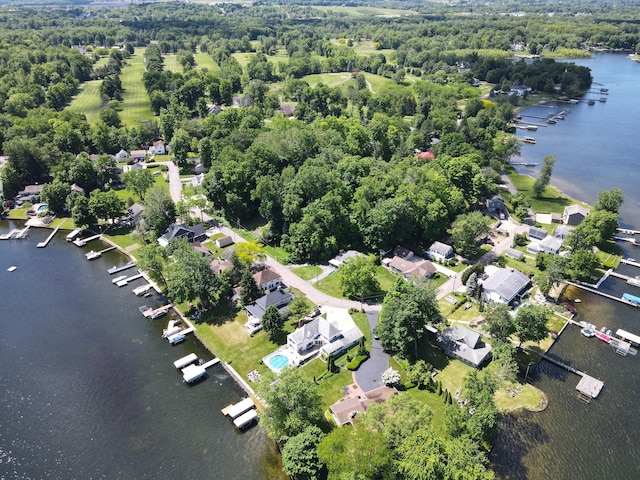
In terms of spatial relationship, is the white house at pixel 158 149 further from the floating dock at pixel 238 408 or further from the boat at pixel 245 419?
the boat at pixel 245 419

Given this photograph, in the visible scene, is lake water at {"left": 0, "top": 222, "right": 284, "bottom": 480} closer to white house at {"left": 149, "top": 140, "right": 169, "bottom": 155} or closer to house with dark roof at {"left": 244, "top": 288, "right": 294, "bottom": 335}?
house with dark roof at {"left": 244, "top": 288, "right": 294, "bottom": 335}

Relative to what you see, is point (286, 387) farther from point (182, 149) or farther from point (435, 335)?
point (182, 149)

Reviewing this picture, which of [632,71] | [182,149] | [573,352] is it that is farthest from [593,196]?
[632,71]

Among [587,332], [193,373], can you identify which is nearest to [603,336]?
[587,332]

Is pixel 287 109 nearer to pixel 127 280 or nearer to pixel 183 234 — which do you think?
pixel 183 234

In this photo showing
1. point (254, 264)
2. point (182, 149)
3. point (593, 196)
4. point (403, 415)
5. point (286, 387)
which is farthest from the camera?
A: point (182, 149)

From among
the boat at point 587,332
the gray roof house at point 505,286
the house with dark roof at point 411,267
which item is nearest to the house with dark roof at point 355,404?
the house with dark roof at point 411,267

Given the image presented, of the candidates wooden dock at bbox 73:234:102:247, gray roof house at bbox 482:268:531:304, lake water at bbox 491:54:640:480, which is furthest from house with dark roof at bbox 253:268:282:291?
wooden dock at bbox 73:234:102:247
